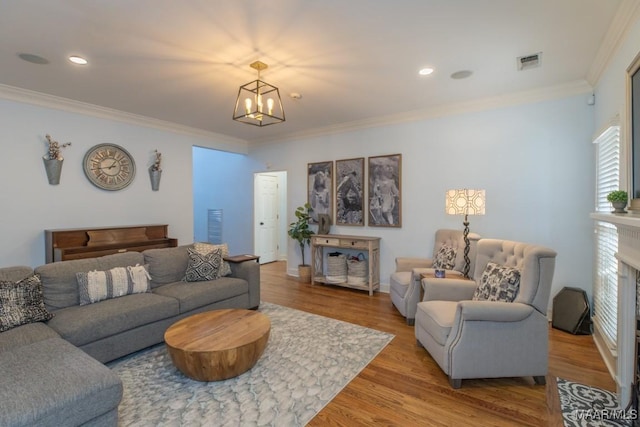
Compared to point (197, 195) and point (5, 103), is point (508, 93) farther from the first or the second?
point (197, 195)

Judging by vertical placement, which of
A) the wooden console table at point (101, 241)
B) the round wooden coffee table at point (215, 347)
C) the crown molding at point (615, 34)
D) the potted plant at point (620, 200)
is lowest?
the round wooden coffee table at point (215, 347)

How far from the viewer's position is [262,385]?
2.34 metres

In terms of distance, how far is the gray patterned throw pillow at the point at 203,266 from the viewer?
3660 mm

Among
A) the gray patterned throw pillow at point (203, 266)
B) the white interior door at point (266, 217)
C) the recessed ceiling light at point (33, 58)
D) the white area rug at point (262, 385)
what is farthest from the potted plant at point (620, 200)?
the white interior door at point (266, 217)

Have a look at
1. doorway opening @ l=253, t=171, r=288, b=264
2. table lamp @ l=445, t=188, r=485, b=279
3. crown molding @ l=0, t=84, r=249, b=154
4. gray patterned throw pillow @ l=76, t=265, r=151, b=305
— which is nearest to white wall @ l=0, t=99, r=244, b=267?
crown molding @ l=0, t=84, r=249, b=154

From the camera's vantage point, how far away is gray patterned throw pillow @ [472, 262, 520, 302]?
2.45 m

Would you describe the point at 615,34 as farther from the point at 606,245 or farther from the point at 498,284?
the point at 498,284

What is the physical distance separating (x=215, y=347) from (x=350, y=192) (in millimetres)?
3439

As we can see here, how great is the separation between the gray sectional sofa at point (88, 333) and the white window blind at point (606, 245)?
11.8ft

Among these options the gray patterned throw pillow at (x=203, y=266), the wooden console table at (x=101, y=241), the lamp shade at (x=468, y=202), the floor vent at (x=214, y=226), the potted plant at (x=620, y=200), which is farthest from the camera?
the floor vent at (x=214, y=226)

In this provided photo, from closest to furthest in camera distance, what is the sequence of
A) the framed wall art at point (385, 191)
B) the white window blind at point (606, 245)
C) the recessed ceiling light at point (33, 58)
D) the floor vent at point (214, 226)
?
the white window blind at point (606, 245)
the recessed ceiling light at point (33, 58)
the framed wall art at point (385, 191)
the floor vent at point (214, 226)

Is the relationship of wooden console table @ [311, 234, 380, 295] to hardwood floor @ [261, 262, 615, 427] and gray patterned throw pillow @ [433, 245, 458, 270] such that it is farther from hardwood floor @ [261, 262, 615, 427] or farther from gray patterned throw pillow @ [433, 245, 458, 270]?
hardwood floor @ [261, 262, 615, 427]

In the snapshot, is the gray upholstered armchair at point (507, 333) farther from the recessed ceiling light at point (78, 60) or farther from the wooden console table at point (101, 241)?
the wooden console table at point (101, 241)

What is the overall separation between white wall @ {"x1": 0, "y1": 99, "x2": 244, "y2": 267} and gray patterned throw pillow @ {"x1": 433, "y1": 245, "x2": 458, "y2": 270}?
419cm
